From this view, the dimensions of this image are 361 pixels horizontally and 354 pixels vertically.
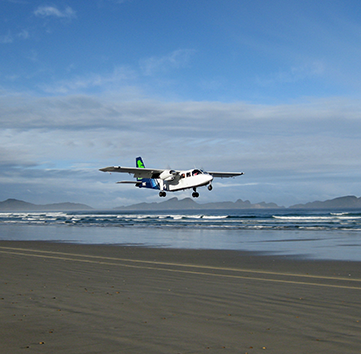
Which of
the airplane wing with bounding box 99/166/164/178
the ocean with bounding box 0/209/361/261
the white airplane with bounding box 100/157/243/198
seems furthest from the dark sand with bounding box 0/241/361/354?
the airplane wing with bounding box 99/166/164/178

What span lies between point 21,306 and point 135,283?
133 inches

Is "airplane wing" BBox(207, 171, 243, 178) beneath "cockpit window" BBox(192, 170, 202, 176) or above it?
above

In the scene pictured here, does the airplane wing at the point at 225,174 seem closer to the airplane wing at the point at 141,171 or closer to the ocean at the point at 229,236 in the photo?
the ocean at the point at 229,236

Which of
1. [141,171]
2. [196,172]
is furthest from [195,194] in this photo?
[141,171]

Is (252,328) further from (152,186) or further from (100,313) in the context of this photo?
(152,186)

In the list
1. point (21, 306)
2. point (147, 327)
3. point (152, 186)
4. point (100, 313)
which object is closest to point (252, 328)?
point (147, 327)

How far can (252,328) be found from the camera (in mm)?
6297

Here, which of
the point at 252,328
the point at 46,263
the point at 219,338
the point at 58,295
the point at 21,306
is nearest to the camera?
the point at 219,338

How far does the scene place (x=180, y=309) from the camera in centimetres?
761

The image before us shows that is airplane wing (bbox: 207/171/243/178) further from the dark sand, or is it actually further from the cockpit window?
the dark sand

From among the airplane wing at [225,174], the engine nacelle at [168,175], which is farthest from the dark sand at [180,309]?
the airplane wing at [225,174]

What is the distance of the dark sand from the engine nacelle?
2916cm

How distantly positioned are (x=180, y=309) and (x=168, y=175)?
3601cm

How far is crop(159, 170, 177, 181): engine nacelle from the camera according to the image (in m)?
43.2
